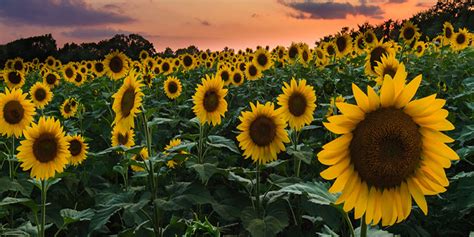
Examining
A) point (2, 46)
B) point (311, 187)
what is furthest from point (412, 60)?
point (2, 46)

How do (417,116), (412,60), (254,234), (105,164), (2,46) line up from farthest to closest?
(2,46), (412,60), (105,164), (254,234), (417,116)

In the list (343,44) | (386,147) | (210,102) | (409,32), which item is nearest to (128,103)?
(210,102)

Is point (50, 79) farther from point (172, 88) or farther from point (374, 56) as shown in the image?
point (374, 56)

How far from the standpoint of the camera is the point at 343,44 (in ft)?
35.2

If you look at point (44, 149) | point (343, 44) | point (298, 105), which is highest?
point (343, 44)

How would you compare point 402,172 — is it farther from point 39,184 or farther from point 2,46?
point 2,46

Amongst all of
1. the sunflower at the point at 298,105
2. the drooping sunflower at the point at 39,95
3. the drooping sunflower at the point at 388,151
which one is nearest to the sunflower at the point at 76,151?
the sunflower at the point at 298,105

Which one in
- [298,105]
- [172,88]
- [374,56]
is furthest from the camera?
[172,88]

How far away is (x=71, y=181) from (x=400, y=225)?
137 inches

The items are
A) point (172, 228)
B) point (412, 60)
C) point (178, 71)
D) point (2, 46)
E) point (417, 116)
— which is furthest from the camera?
point (2, 46)

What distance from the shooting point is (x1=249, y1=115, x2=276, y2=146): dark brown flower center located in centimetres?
439

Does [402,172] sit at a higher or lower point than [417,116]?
lower

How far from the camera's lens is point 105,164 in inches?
250

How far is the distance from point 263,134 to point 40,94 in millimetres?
5595
